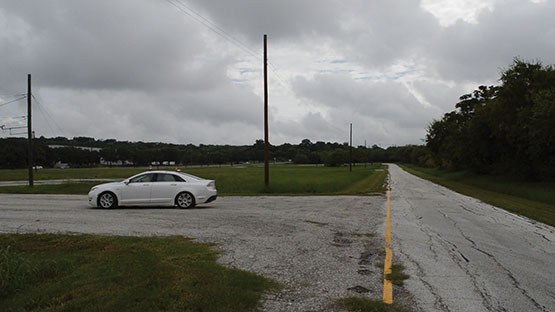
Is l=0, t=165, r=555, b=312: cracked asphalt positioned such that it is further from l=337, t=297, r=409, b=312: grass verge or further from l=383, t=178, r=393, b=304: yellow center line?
l=337, t=297, r=409, b=312: grass verge

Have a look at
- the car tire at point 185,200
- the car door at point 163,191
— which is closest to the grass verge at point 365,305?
the car tire at point 185,200

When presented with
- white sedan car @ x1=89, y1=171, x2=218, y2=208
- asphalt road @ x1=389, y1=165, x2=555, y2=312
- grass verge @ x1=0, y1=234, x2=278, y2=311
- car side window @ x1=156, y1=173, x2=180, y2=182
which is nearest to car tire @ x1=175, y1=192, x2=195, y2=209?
white sedan car @ x1=89, y1=171, x2=218, y2=208

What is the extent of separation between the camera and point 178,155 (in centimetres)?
15625

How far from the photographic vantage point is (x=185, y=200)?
15359mm

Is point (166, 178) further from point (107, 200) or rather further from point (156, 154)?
point (156, 154)

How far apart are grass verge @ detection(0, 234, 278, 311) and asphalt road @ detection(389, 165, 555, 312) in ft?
8.04

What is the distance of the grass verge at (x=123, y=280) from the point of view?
4.66 m

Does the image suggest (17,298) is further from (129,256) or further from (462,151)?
(462,151)

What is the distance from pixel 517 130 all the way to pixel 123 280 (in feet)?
119

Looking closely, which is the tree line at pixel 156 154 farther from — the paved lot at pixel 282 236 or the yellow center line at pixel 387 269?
the yellow center line at pixel 387 269

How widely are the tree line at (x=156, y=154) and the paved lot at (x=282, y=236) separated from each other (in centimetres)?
10601

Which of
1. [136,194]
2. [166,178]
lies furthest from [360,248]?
[136,194]

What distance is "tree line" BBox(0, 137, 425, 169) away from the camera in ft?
350

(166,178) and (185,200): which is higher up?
(166,178)
